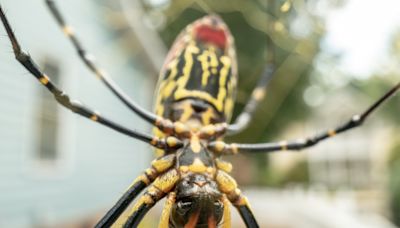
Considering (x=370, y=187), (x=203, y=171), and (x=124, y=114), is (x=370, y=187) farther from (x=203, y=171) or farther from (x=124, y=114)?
(x=203, y=171)

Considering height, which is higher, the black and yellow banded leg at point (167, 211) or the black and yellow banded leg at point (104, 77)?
the black and yellow banded leg at point (104, 77)

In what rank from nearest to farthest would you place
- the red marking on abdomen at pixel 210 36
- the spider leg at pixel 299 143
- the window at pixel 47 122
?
the spider leg at pixel 299 143 → the red marking on abdomen at pixel 210 36 → the window at pixel 47 122

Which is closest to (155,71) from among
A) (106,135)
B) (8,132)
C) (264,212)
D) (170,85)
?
(106,135)

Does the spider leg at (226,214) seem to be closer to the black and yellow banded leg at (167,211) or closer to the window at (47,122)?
the black and yellow banded leg at (167,211)

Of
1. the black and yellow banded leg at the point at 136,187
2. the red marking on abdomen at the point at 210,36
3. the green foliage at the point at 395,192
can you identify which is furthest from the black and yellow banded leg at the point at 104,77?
the green foliage at the point at 395,192

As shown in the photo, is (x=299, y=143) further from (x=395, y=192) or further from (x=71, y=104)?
(x=395, y=192)

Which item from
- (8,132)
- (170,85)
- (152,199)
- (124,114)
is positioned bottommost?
(152,199)
